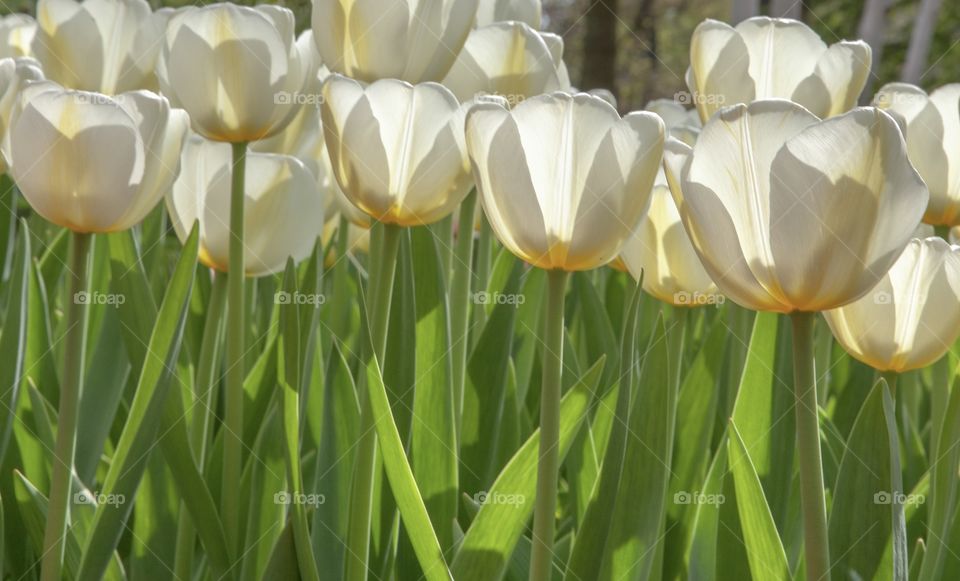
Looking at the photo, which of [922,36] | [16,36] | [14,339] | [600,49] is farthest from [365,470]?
[600,49]

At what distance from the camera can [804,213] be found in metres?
0.65

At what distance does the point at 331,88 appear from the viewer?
90cm

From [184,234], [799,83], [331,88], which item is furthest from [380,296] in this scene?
[799,83]

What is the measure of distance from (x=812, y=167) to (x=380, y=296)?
0.39m

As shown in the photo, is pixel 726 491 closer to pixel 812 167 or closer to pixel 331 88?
pixel 812 167

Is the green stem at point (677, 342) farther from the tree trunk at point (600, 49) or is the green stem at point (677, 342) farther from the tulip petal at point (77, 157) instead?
the tree trunk at point (600, 49)

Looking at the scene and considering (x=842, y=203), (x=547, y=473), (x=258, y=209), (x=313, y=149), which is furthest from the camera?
(x=313, y=149)

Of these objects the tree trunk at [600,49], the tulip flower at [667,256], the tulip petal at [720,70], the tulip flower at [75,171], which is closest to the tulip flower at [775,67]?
the tulip petal at [720,70]

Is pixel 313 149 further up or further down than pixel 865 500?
further up

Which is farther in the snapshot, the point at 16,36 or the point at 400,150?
the point at 16,36
